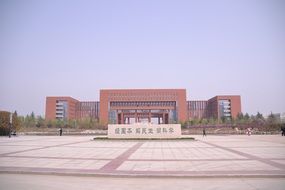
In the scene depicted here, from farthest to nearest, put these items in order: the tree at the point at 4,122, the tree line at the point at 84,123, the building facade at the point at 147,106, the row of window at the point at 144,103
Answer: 1. the row of window at the point at 144,103
2. the building facade at the point at 147,106
3. the tree line at the point at 84,123
4. the tree at the point at 4,122

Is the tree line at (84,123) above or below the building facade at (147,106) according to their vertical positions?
below

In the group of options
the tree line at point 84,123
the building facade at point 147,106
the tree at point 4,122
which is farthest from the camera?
the building facade at point 147,106

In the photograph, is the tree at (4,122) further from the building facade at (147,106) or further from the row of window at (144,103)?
the row of window at (144,103)

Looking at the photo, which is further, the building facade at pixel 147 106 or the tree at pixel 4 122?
the building facade at pixel 147 106

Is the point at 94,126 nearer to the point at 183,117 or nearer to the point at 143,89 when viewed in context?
the point at 143,89

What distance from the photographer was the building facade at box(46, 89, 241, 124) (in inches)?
3214

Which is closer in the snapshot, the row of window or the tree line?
the tree line

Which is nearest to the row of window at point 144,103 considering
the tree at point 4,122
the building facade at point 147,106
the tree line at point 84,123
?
the building facade at point 147,106

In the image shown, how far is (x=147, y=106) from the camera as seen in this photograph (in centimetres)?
8394

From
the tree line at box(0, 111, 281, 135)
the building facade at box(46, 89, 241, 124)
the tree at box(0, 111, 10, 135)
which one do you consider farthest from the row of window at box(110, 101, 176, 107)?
the tree at box(0, 111, 10, 135)

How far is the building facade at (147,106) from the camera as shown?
268 ft

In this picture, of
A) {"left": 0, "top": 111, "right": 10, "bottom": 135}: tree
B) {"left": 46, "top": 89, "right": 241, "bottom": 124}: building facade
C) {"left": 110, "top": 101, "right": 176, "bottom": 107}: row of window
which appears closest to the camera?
{"left": 0, "top": 111, "right": 10, "bottom": 135}: tree

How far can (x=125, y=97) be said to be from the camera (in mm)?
90500

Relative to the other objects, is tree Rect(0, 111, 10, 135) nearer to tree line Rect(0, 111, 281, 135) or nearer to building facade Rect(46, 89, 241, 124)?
tree line Rect(0, 111, 281, 135)
